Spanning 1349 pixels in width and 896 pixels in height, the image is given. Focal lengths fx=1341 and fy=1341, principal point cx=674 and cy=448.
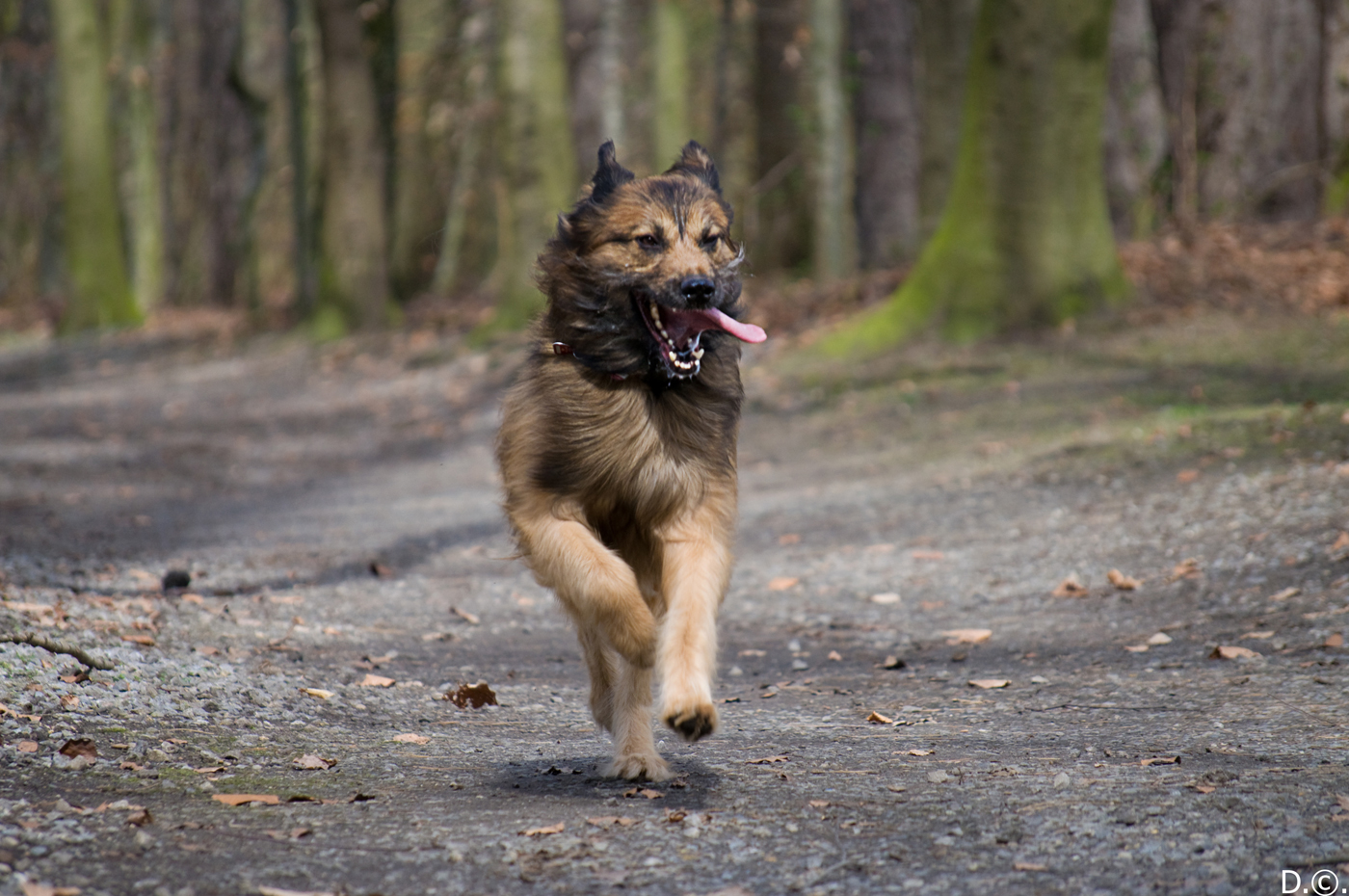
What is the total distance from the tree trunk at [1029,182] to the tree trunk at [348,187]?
1160 cm

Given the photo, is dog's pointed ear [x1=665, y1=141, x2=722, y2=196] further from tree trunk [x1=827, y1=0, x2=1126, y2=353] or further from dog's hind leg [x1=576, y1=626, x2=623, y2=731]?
tree trunk [x1=827, y1=0, x2=1126, y2=353]

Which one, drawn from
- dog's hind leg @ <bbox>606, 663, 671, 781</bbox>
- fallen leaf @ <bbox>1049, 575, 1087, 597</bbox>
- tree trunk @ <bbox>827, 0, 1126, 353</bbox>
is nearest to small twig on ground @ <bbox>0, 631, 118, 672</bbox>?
dog's hind leg @ <bbox>606, 663, 671, 781</bbox>

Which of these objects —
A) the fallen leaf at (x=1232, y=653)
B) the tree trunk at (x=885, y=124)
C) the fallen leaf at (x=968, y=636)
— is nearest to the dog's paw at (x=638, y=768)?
the fallen leaf at (x=968, y=636)

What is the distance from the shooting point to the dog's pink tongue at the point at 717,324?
467 centimetres

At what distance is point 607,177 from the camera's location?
5.17 meters

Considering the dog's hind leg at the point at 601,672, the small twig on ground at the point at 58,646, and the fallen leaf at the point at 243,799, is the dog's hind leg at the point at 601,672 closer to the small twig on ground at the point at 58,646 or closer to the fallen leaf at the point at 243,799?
the fallen leaf at the point at 243,799

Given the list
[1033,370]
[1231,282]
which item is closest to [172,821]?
[1033,370]

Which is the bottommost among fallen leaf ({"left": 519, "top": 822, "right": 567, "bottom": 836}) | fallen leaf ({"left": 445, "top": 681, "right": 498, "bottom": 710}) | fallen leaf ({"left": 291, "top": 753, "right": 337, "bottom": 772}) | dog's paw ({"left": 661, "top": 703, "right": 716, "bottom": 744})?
fallen leaf ({"left": 445, "top": 681, "right": 498, "bottom": 710})

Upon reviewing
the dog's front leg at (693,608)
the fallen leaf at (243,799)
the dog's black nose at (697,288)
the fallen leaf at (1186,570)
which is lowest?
the fallen leaf at (1186,570)

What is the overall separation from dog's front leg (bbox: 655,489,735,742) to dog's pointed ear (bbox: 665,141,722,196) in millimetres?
1355

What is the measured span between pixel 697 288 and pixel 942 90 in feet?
53.6

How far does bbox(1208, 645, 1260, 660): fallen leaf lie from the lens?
19.4ft

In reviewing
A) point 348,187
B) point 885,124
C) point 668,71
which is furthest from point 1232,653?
point 348,187

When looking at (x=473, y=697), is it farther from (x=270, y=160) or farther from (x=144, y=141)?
(x=144, y=141)
